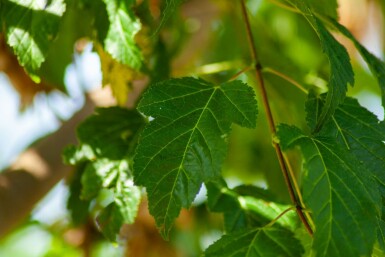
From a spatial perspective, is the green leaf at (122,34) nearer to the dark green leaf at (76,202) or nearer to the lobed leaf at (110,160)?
the lobed leaf at (110,160)

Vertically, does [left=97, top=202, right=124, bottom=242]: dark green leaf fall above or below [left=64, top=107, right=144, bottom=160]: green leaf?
below

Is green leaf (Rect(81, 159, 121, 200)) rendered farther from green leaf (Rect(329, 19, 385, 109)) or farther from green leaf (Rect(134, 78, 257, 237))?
green leaf (Rect(329, 19, 385, 109))

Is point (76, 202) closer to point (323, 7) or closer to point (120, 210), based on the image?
point (120, 210)

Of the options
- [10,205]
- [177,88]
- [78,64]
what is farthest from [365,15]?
[177,88]

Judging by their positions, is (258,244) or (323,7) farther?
(323,7)

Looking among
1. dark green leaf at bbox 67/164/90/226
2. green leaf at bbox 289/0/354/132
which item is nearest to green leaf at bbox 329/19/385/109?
green leaf at bbox 289/0/354/132

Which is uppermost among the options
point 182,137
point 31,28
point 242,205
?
point 31,28

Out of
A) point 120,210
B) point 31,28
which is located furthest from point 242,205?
point 31,28
